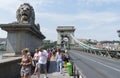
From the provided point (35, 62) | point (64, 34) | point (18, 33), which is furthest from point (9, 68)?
point (64, 34)

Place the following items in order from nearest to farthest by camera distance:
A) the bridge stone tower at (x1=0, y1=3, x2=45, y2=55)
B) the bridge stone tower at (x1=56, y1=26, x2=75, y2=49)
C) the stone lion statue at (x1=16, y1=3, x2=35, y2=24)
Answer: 1. the bridge stone tower at (x1=0, y1=3, x2=45, y2=55)
2. the stone lion statue at (x1=16, y1=3, x2=35, y2=24)
3. the bridge stone tower at (x1=56, y1=26, x2=75, y2=49)

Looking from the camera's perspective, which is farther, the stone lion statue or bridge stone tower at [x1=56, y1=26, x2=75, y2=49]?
bridge stone tower at [x1=56, y1=26, x2=75, y2=49]

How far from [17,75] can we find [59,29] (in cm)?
16621

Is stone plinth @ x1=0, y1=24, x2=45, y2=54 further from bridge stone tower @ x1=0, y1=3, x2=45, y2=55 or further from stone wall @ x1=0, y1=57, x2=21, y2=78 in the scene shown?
stone wall @ x1=0, y1=57, x2=21, y2=78

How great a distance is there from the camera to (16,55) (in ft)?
50.4

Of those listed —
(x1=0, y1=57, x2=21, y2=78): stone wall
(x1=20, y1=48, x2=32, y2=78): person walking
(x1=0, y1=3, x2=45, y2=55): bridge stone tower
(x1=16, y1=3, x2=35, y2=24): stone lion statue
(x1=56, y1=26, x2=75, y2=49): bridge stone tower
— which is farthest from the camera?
(x1=56, y1=26, x2=75, y2=49): bridge stone tower

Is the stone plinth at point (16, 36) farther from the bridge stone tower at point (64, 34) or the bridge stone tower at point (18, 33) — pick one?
the bridge stone tower at point (64, 34)

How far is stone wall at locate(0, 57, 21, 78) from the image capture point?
11.4 metres

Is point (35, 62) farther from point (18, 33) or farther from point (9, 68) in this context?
point (9, 68)

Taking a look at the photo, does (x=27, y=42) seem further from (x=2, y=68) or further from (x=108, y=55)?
(x=108, y=55)

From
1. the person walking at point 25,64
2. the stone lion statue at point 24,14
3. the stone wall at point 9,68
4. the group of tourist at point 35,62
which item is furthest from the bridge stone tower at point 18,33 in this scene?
the person walking at point 25,64

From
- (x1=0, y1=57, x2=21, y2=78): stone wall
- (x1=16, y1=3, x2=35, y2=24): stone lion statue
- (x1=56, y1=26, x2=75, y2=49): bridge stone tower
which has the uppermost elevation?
(x1=56, y1=26, x2=75, y2=49): bridge stone tower

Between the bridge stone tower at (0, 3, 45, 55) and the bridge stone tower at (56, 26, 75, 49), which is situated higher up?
the bridge stone tower at (56, 26, 75, 49)

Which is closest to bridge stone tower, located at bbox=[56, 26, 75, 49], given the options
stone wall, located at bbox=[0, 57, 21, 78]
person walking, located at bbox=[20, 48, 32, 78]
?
stone wall, located at bbox=[0, 57, 21, 78]
